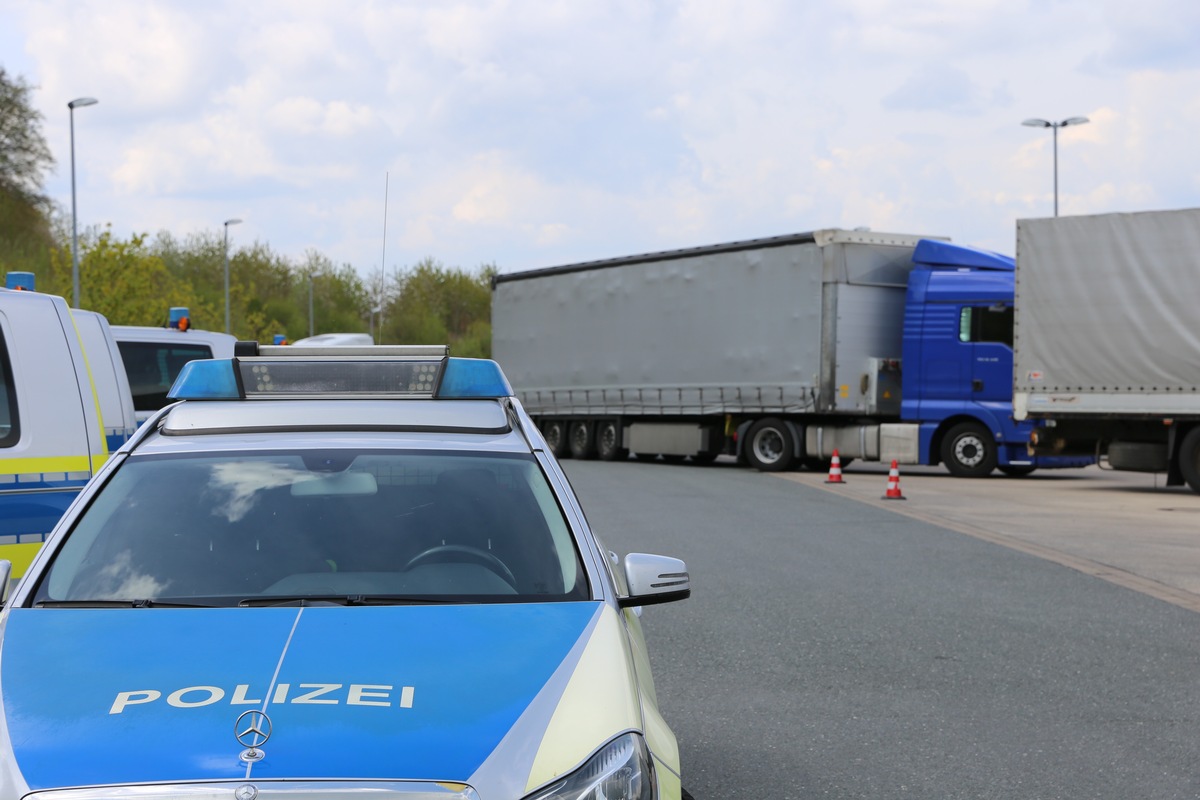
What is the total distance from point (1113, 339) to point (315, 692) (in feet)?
Answer: 68.5

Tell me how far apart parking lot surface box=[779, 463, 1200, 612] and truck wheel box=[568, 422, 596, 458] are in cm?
650

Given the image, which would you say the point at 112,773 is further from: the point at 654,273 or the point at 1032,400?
the point at 654,273

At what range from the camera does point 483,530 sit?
422cm

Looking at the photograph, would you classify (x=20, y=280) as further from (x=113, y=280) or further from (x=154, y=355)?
(x=113, y=280)

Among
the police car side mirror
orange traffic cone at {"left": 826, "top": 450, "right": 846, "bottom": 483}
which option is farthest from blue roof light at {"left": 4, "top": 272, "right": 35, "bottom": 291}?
orange traffic cone at {"left": 826, "top": 450, "right": 846, "bottom": 483}

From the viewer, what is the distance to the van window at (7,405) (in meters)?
6.23

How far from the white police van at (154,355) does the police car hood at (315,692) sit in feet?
30.3

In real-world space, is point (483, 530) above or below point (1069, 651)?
above

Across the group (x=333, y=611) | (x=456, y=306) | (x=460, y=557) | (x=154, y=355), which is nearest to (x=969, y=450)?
(x=154, y=355)

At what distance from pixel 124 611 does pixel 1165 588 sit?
9.34 m

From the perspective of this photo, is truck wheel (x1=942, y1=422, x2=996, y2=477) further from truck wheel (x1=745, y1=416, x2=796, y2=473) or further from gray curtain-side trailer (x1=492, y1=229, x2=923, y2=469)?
truck wheel (x1=745, y1=416, x2=796, y2=473)

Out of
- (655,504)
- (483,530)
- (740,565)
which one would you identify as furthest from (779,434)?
(483,530)

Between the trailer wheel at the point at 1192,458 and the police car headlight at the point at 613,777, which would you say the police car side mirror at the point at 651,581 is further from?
the trailer wheel at the point at 1192,458

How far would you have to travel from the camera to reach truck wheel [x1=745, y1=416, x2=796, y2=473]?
1071 inches
